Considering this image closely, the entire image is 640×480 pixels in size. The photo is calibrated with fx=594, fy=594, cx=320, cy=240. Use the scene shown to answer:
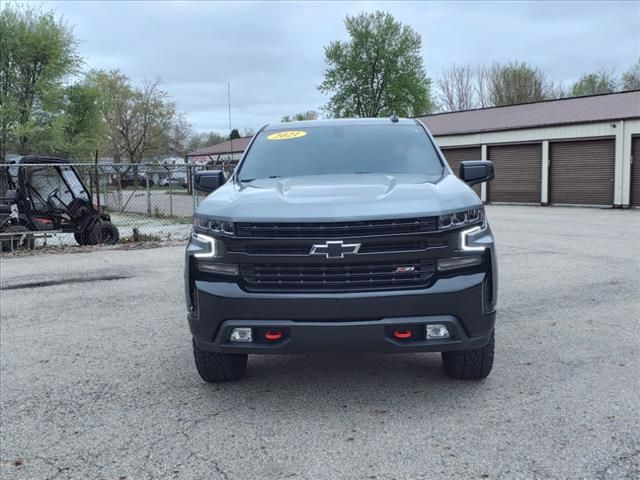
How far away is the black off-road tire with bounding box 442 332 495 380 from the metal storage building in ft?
74.9

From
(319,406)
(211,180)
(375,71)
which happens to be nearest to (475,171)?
(211,180)

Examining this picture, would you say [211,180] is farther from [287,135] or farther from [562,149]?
[562,149]

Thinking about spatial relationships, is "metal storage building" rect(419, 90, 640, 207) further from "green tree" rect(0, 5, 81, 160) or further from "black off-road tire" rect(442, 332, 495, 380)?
"black off-road tire" rect(442, 332, 495, 380)

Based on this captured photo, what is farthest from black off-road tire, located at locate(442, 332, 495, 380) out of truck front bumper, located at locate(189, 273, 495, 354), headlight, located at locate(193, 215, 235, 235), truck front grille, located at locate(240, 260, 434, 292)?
headlight, located at locate(193, 215, 235, 235)

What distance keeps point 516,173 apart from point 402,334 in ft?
87.6

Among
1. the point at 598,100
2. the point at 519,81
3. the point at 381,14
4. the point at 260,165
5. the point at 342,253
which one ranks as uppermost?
the point at 381,14

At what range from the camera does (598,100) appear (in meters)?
29.1

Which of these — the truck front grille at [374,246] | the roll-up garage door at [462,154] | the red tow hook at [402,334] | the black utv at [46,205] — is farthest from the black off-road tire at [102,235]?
the roll-up garage door at [462,154]

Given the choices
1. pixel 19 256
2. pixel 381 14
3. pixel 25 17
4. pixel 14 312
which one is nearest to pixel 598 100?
pixel 25 17

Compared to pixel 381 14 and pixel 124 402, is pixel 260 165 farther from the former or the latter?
pixel 381 14

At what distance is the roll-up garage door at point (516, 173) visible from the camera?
2750 cm

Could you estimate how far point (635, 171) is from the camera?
23750 millimetres

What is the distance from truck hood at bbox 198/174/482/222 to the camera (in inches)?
138

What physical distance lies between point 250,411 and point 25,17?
837 inches
